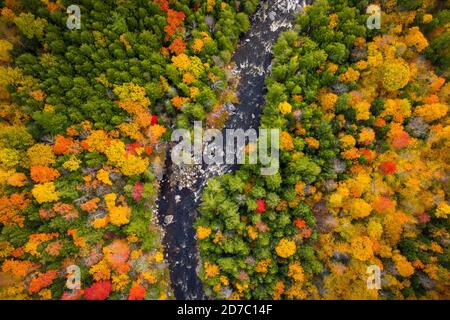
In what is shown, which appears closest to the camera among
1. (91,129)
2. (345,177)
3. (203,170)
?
(91,129)

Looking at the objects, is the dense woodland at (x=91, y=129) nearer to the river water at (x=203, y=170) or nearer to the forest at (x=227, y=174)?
the forest at (x=227, y=174)

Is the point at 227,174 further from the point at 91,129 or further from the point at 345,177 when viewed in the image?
the point at 91,129

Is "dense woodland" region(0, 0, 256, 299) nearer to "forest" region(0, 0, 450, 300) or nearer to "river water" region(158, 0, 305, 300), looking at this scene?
"forest" region(0, 0, 450, 300)

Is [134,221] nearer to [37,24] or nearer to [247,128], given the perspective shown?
[247,128]

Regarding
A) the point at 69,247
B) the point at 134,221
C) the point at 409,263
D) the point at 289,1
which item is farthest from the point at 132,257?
the point at 289,1

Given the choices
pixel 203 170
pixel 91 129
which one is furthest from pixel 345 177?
pixel 91 129

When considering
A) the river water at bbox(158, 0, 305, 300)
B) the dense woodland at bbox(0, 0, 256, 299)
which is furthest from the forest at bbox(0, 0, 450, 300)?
the river water at bbox(158, 0, 305, 300)

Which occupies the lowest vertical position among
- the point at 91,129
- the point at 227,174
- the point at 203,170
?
the point at 227,174
